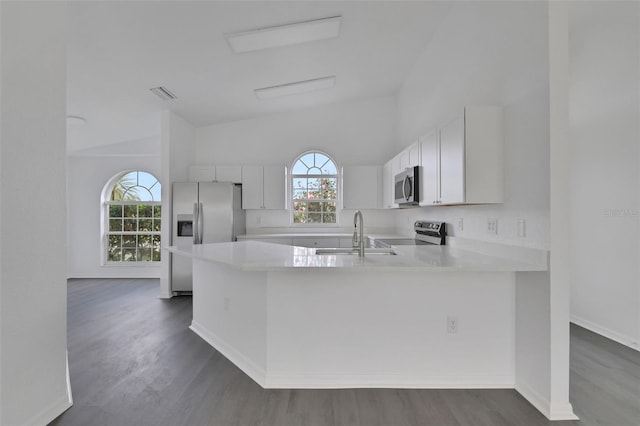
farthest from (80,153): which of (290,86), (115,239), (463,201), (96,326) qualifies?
(463,201)

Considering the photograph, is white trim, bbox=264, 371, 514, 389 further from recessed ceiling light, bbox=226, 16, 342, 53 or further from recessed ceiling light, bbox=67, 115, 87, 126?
recessed ceiling light, bbox=67, 115, 87, 126

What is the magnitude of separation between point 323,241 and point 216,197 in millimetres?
A: 1736

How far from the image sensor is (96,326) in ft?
11.3

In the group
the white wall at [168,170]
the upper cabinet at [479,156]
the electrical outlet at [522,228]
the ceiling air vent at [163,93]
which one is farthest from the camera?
the white wall at [168,170]

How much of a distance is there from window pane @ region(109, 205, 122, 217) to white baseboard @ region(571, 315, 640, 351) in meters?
7.12

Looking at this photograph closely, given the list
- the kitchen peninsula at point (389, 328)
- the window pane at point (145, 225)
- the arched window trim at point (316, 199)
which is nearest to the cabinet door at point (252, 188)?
the arched window trim at point (316, 199)

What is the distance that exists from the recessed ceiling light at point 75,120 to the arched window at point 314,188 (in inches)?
120

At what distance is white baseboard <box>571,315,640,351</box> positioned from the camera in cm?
292

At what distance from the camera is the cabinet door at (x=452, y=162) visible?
237 centimetres

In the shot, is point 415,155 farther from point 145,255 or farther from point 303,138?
point 145,255

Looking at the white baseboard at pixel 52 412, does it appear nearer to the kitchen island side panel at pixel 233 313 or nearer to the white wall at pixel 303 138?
the kitchen island side panel at pixel 233 313

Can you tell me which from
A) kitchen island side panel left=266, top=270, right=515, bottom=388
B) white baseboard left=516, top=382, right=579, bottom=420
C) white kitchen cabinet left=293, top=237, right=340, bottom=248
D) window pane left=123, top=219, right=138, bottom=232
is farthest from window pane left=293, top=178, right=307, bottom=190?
white baseboard left=516, top=382, right=579, bottom=420

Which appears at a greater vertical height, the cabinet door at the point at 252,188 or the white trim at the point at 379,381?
the cabinet door at the point at 252,188

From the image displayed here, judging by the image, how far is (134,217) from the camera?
6035 millimetres
